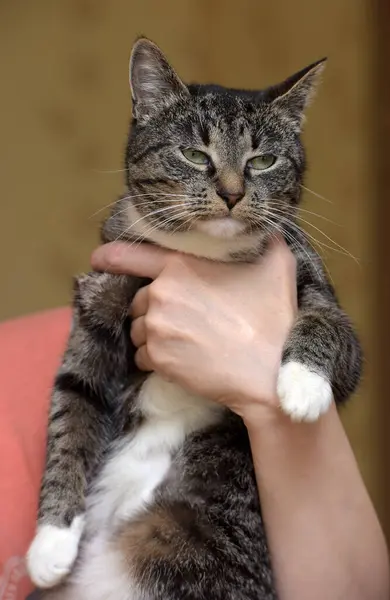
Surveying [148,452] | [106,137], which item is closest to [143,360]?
[148,452]

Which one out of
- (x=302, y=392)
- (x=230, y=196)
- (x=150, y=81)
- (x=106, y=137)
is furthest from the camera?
(x=106, y=137)

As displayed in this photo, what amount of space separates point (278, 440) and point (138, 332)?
1.13ft

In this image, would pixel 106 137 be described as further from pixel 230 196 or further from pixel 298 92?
pixel 230 196

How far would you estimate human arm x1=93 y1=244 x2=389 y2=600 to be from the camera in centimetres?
106

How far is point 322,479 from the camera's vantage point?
1.08 metres

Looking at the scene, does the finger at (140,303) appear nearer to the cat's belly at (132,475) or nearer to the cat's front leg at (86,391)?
the cat's front leg at (86,391)

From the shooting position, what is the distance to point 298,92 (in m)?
1.29

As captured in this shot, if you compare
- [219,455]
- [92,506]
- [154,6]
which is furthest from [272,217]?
[154,6]

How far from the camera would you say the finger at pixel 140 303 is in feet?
→ 4.04

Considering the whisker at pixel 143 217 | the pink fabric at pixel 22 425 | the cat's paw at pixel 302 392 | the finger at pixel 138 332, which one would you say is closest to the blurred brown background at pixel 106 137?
the pink fabric at pixel 22 425

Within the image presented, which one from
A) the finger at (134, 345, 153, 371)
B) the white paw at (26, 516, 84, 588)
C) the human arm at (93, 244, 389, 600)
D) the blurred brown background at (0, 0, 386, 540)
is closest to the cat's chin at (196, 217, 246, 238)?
the human arm at (93, 244, 389, 600)

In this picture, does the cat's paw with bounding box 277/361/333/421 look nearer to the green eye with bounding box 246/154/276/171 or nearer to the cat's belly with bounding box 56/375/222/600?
the cat's belly with bounding box 56/375/222/600

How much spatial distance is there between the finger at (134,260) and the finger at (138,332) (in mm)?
93

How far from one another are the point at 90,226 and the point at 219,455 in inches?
57.6
